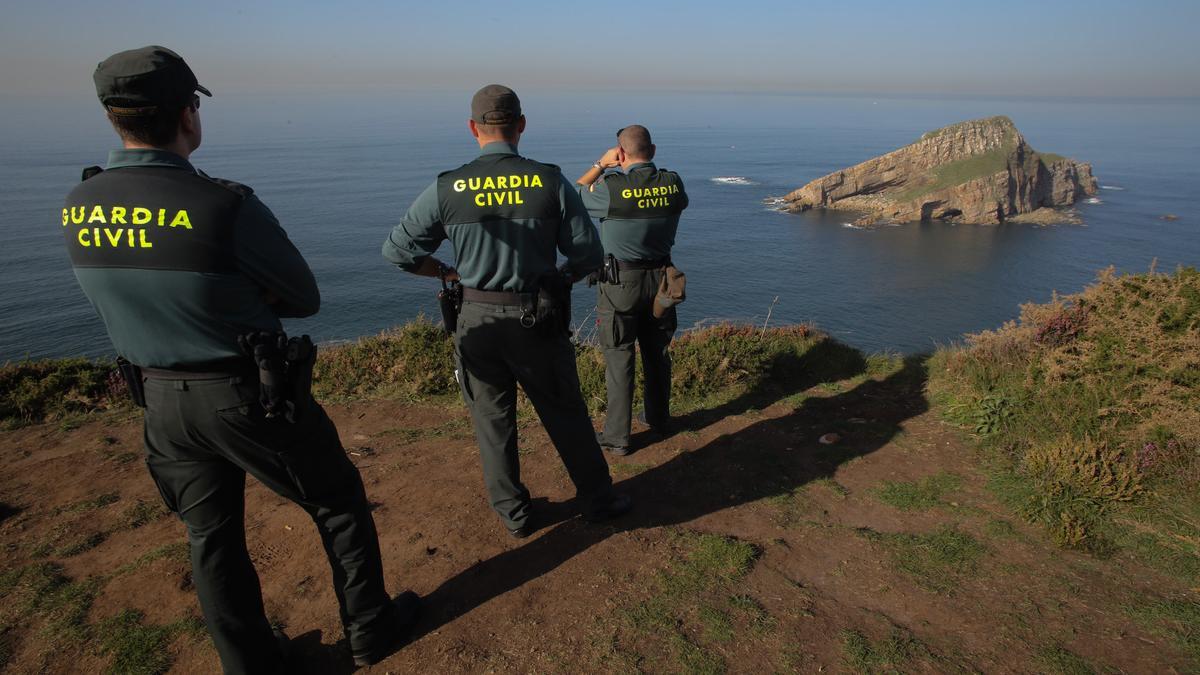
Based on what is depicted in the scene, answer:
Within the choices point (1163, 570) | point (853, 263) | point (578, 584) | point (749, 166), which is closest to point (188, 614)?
point (578, 584)

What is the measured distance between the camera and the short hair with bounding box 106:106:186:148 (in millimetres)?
2447

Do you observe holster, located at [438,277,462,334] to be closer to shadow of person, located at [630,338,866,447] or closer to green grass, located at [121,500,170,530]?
green grass, located at [121,500,170,530]

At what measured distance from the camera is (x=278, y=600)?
360cm

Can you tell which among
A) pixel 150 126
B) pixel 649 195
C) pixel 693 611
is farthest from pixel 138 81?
pixel 649 195

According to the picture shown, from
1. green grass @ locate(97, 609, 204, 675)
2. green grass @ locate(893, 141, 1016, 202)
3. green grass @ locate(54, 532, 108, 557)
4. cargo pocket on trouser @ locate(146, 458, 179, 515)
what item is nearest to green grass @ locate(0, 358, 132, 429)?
green grass @ locate(54, 532, 108, 557)

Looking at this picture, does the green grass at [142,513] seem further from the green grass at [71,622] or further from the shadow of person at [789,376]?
the shadow of person at [789,376]

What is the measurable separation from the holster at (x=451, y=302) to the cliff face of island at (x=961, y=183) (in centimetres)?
9643

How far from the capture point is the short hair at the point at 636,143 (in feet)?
17.8

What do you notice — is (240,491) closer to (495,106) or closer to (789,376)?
(495,106)

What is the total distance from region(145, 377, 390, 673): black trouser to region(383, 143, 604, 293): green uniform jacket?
129 cm

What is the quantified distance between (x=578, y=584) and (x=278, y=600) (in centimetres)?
167

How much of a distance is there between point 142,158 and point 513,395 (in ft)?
7.49

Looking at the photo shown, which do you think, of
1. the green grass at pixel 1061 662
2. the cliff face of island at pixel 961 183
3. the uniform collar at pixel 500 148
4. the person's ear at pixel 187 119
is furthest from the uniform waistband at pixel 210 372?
the cliff face of island at pixel 961 183

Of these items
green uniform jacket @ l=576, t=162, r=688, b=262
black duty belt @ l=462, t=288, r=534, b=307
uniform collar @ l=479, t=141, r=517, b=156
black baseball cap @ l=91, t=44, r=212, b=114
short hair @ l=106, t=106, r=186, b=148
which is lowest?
black duty belt @ l=462, t=288, r=534, b=307
